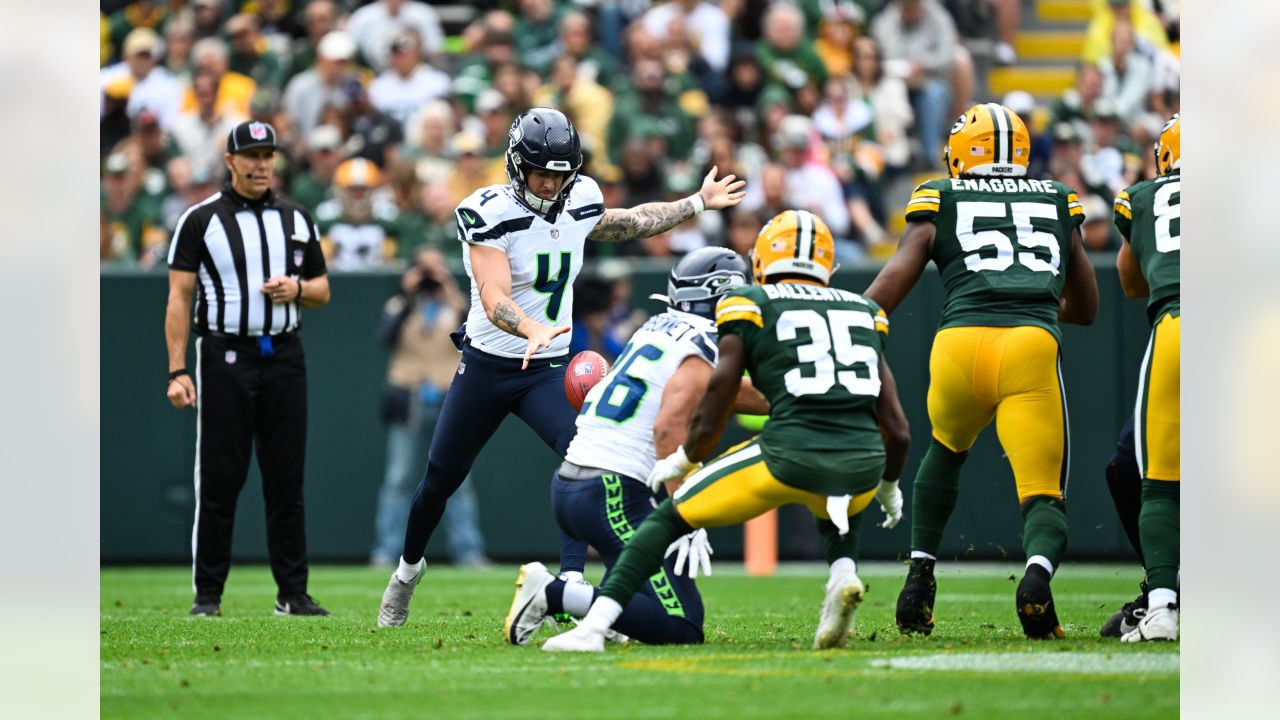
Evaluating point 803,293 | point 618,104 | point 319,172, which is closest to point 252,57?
point 319,172

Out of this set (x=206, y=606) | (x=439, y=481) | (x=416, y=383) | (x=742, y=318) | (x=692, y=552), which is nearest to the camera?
(x=742, y=318)

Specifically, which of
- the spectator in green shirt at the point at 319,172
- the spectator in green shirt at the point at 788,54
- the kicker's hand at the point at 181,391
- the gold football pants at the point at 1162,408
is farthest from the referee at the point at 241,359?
the spectator in green shirt at the point at 788,54

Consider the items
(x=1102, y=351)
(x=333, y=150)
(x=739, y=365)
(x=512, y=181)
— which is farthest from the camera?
(x=333, y=150)

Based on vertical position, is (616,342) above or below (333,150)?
below

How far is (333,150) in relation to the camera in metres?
13.2

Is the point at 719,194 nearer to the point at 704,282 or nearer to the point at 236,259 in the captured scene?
the point at 704,282

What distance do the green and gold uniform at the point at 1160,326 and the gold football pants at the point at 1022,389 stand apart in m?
0.29

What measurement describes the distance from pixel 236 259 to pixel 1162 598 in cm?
431

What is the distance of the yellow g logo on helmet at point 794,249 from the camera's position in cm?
583

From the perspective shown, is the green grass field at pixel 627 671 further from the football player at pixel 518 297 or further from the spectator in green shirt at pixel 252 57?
the spectator in green shirt at pixel 252 57

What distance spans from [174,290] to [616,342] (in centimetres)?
425

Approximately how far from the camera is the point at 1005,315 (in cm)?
639
